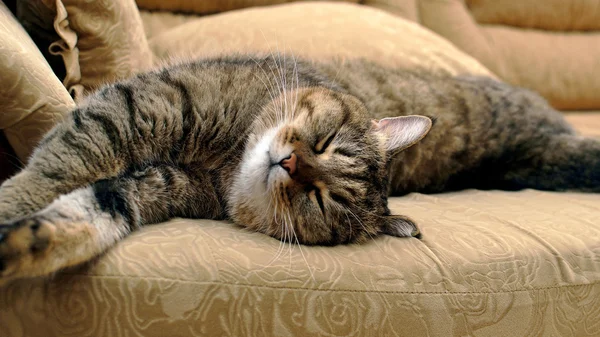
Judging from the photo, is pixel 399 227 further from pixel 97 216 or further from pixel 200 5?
pixel 200 5

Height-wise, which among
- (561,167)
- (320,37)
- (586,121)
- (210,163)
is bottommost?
(586,121)

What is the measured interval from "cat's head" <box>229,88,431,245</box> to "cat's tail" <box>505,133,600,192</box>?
2.27 feet

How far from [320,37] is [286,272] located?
1.26 meters

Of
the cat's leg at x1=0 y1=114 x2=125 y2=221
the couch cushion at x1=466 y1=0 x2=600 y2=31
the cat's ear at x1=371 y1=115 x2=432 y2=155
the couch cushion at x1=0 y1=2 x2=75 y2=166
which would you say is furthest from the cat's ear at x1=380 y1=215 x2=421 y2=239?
the couch cushion at x1=466 y1=0 x2=600 y2=31

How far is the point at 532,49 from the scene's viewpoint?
2.88m

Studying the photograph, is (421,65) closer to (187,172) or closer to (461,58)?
(461,58)

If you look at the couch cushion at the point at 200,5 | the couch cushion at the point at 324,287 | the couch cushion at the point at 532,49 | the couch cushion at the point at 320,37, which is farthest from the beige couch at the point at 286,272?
the couch cushion at the point at 532,49

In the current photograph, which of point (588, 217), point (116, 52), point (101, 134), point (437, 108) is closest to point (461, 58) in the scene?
point (437, 108)

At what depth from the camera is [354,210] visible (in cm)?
112

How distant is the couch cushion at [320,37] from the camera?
6.01 feet

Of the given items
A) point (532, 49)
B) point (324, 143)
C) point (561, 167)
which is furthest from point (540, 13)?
point (324, 143)

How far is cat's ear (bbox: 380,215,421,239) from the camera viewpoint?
1.07 metres

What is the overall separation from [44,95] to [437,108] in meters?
1.21

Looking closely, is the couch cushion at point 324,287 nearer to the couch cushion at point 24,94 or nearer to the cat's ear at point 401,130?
the cat's ear at point 401,130
